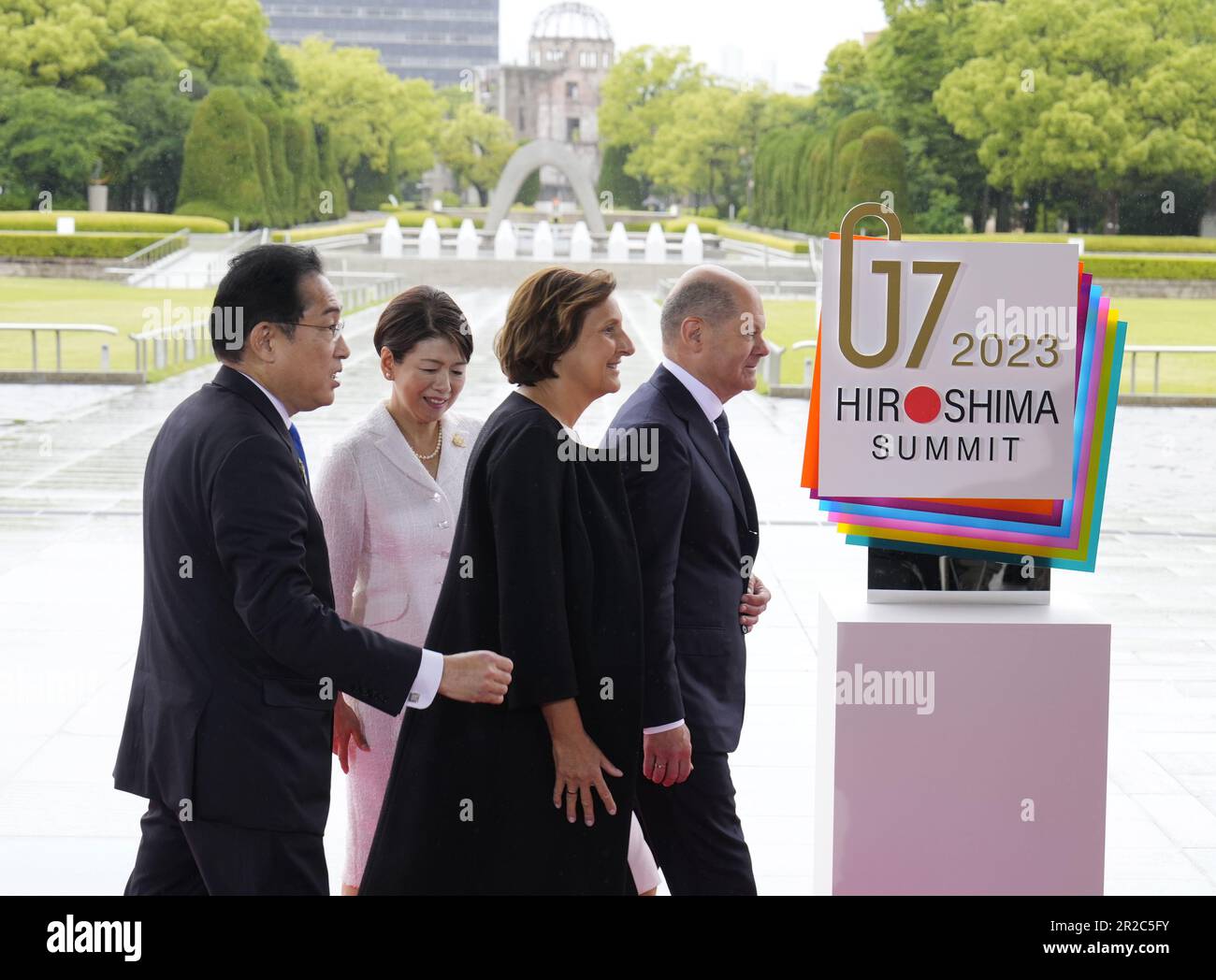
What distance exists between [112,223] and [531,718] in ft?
124

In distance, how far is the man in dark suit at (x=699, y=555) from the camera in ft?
10.3

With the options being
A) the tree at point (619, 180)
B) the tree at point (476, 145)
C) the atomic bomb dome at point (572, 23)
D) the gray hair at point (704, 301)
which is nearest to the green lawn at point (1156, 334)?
the gray hair at point (704, 301)

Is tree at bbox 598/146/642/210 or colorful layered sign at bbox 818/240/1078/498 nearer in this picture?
colorful layered sign at bbox 818/240/1078/498

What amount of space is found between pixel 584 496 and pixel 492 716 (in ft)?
1.42

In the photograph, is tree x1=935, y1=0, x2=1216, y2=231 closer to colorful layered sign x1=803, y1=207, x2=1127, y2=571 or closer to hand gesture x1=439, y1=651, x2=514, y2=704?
colorful layered sign x1=803, y1=207, x2=1127, y2=571

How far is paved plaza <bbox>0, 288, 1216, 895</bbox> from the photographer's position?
4570mm

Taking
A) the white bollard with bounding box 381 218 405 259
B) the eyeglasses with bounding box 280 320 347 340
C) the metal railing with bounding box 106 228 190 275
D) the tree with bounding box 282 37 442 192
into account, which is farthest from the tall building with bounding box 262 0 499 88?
the eyeglasses with bounding box 280 320 347 340

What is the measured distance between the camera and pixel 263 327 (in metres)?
2.84

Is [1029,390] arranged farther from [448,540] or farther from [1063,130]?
[1063,130]

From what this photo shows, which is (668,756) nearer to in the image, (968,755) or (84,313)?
(968,755)

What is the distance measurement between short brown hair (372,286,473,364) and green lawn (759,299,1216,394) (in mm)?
9357

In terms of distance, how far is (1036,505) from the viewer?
3.31 m
